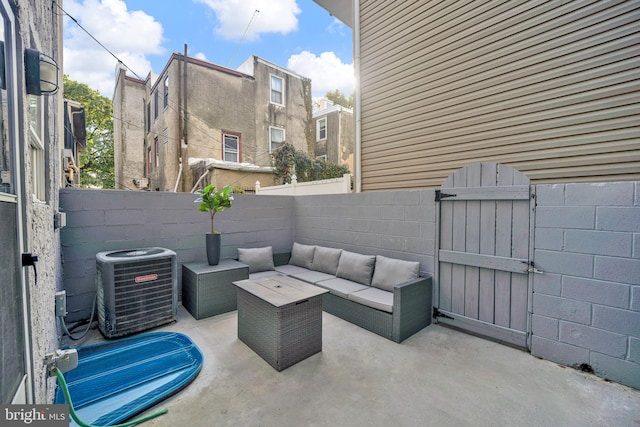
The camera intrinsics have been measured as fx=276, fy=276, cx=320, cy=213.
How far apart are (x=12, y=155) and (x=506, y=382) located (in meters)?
3.51

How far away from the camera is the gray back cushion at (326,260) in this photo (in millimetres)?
4355

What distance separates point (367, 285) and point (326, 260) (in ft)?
2.91

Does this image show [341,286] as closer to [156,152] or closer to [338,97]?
[156,152]

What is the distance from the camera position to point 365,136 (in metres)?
5.05

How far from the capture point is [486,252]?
3.19 metres

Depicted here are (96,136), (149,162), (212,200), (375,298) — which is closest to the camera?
(375,298)

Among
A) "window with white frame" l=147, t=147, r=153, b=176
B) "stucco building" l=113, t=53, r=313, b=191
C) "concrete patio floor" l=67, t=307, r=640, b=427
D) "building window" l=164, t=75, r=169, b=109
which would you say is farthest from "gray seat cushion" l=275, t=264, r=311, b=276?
"window with white frame" l=147, t=147, r=153, b=176

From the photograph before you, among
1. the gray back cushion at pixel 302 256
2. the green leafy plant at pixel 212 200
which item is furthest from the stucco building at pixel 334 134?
the green leafy plant at pixel 212 200

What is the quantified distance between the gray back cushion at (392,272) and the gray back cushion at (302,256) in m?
1.36

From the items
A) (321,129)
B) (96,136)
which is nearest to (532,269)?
(321,129)

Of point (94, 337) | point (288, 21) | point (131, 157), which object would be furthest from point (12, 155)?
point (131, 157)

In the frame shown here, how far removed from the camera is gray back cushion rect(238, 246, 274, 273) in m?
4.43

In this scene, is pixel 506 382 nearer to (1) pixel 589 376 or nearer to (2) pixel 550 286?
(1) pixel 589 376

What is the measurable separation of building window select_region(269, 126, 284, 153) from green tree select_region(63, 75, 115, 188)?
34.8 ft
